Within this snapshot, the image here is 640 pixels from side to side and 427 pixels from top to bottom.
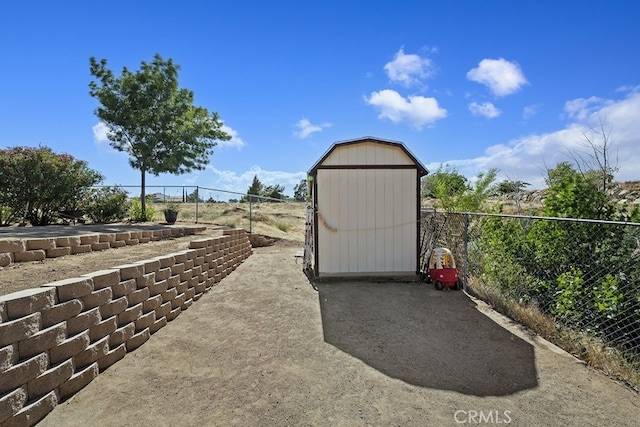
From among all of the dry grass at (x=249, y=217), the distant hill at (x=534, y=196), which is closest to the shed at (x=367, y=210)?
the dry grass at (x=249, y=217)

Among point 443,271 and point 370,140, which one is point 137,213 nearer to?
point 370,140

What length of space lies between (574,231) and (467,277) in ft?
6.42

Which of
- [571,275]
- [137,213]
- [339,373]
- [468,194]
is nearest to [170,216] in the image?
[137,213]

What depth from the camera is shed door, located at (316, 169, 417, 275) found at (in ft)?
21.6

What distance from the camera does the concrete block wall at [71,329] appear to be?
210cm

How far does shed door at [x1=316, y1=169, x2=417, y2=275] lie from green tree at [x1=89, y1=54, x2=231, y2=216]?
26.3 feet

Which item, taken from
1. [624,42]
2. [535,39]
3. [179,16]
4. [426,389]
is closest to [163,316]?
[426,389]

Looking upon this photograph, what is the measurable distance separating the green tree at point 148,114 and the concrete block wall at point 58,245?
615 centimetres

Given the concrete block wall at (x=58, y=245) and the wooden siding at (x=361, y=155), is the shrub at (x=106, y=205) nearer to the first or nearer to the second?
the concrete block wall at (x=58, y=245)

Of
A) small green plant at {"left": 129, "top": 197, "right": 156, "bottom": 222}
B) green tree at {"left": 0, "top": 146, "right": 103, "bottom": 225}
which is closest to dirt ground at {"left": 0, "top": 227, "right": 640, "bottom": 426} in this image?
green tree at {"left": 0, "top": 146, "right": 103, "bottom": 225}

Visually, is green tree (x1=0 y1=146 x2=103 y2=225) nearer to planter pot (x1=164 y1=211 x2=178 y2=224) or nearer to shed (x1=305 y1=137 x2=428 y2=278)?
planter pot (x1=164 y1=211 x2=178 y2=224)

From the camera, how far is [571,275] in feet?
14.0

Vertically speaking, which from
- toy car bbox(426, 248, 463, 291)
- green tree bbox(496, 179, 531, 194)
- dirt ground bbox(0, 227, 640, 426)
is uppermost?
green tree bbox(496, 179, 531, 194)

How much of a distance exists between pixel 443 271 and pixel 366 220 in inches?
63.5
